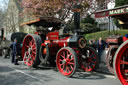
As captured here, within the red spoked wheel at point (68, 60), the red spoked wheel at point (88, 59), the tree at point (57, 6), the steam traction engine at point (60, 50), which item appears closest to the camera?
the red spoked wheel at point (68, 60)

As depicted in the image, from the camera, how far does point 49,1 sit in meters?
9.99

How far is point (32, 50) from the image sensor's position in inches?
309

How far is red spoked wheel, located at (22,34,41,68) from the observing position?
7.32m

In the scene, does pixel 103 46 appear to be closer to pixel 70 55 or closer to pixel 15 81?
pixel 70 55

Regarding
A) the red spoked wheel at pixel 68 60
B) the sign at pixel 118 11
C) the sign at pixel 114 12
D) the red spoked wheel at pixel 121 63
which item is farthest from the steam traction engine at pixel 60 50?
the red spoked wheel at pixel 121 63

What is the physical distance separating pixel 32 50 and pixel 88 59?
103 inches

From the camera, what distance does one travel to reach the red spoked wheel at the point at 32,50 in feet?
24.0

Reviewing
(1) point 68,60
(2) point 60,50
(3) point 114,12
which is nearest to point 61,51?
(2) point 60,50

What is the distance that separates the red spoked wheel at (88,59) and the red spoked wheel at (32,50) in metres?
1.91

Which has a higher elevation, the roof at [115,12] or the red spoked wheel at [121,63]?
the roof at [115,12]

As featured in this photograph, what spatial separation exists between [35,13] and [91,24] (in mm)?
7889

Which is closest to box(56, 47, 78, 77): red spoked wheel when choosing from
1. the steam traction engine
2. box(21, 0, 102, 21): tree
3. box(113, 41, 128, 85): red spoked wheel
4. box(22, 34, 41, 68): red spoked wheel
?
the steam traction engine

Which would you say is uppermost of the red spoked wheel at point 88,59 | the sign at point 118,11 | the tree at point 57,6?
the tree at point 57,6

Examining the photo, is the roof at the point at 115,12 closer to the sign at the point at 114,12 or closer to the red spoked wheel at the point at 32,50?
the sign at the point at 114,12
